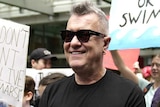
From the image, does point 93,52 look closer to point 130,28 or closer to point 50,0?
point 130,28

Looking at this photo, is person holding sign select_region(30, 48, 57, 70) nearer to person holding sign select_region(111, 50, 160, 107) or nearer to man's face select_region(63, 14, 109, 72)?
person holding sign select_region(111, 50, 160, 107)

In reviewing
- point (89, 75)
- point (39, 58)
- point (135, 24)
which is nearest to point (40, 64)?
point (39, 58)

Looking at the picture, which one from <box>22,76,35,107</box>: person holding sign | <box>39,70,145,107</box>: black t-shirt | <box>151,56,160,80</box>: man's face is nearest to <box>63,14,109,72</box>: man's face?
<box>39,70,145,107</box>: black t-shirt

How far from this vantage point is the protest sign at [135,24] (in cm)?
293

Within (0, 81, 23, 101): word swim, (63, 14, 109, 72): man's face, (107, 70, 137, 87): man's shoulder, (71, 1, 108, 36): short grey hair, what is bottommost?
(0, 81, 23, 101): word swim

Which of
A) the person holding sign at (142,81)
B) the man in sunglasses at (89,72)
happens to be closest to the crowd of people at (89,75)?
the man in sunglasses at (89,72)

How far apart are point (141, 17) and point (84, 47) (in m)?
1.36

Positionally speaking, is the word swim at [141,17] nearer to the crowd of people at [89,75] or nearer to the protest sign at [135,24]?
the protest sign at [135,24]

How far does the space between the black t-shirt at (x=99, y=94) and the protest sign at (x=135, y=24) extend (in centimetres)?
100

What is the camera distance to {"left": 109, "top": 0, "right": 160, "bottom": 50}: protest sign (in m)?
2.93

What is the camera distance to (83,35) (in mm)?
1825

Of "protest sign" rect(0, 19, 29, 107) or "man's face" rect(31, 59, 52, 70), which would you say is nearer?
"protest sign" rect(0, 19, 29, 107)

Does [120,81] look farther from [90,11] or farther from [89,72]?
[90,11]

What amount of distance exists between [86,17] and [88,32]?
0.25 feet
